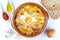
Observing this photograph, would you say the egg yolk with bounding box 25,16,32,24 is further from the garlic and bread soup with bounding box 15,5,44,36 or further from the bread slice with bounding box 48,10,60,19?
the bread slice with bounding box 48,10,60,19

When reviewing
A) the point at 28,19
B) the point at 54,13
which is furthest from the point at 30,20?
the point at 54,13

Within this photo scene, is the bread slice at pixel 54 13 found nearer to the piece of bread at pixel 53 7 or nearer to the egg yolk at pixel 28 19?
the piece of bread at pixel 53 7

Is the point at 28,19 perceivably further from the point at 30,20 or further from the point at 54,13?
the point at 54,13

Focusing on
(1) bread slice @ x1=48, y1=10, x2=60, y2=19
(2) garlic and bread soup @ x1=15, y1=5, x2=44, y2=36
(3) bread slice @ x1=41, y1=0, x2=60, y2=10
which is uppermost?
(3) bread slice @ x1=41, y1=0, x2=60, y2=10

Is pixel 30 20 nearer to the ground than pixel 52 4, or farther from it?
nearer to the ground

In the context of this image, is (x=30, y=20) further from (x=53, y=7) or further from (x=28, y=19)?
(x=53, y=7)

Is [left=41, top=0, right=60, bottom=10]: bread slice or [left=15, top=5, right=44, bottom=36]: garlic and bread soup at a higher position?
[left=41, top=0, right=60, bottom=10]: bread slice

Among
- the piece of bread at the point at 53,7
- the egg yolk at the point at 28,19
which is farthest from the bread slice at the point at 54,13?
the egg yolk at the point at 28,19

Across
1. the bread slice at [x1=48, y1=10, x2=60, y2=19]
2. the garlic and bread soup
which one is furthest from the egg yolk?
the bread slice at [x1=48, y1=10, x2=60, y2=19]

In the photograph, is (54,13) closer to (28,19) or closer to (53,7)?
(53,7)
